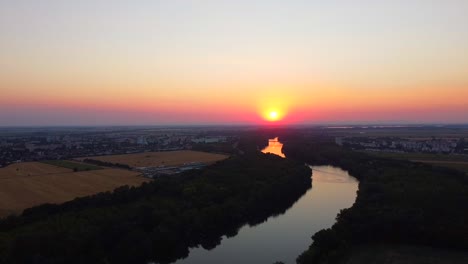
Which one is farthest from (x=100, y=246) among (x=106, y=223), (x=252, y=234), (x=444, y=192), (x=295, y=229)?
(x=444, y=192)

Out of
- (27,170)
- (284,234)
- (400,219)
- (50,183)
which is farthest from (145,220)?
(27,170)

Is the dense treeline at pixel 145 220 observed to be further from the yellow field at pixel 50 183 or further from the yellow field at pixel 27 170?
the yellow field at pixel 27 170

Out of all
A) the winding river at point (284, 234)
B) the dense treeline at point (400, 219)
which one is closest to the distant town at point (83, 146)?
the winding river at point (284, 234)

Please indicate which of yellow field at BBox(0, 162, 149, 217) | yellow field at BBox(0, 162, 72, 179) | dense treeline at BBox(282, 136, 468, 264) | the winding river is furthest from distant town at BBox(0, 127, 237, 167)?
dense treeline at BBox(282, 136, 468, 264)

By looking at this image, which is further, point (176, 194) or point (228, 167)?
point (228, 167)

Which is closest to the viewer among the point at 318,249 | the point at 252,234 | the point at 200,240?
the point at 318,249

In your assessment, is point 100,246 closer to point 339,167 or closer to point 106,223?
point 106,223

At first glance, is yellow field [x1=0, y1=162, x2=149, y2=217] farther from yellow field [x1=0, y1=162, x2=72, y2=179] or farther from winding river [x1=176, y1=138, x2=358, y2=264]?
winding river [x1=176, y1=138, x2=358, y2=264]
